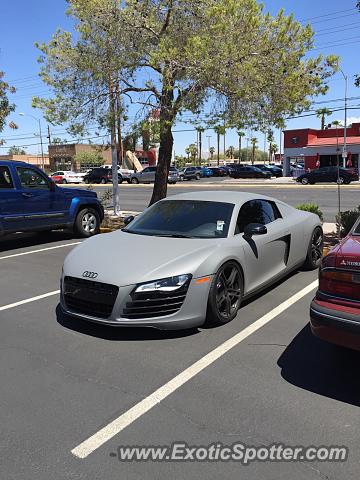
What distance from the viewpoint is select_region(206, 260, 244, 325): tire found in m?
4.63

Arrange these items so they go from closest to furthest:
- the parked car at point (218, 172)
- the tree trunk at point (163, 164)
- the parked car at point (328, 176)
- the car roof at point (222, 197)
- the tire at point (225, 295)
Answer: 1. the tire at point (225, 295)
2. the car roof at point (222, 197)
3. the tree trunk at point (163, 164)
4. the parked car at point (328, 176)
5. the parked car at point (218, 172)

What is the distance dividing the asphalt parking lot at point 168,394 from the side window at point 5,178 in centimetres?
466

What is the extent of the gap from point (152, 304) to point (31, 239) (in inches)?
294

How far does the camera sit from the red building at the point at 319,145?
4717 centimetres

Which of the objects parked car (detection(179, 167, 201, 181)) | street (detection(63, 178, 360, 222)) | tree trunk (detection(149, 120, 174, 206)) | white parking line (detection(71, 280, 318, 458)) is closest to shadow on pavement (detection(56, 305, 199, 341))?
white parking line (detection(71, 280, 318, 458))

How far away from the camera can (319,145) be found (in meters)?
50.6

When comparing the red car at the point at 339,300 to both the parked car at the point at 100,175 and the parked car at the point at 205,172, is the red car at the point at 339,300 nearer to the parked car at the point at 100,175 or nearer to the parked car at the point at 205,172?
the parked car at the point at 100,175

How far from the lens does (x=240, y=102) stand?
11.1m

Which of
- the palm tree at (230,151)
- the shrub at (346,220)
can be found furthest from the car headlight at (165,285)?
the palm tree at (230,151)

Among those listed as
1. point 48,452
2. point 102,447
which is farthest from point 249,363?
point 48,452

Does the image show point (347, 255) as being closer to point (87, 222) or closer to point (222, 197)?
point (222, 197)

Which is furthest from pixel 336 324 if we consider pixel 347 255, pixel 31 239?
pixel 31 239

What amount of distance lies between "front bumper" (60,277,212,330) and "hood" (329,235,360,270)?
1359 mm

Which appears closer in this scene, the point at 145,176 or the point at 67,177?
the point at 145,176
